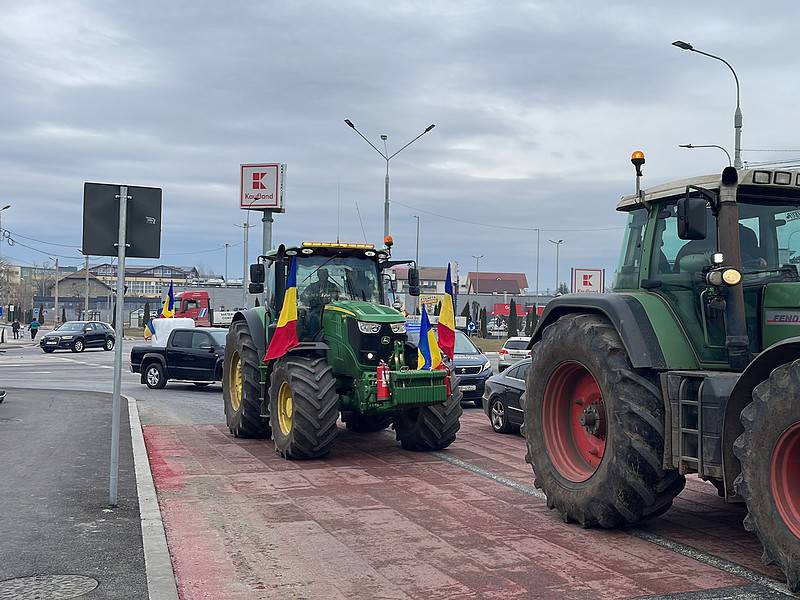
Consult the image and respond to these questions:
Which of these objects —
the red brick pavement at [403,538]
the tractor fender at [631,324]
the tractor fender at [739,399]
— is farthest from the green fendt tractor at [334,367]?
the tractor fender at [739,399]

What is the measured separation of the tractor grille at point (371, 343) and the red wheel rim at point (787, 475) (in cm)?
637

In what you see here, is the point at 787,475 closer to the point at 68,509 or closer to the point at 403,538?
the point at 403,538

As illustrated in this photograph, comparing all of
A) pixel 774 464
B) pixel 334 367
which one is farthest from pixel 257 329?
pixel 774 464

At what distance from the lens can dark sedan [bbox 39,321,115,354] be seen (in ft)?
145

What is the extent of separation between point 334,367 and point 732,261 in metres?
6.23

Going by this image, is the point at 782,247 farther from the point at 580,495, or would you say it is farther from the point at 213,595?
the point at 213,595

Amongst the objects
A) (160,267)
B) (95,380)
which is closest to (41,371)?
(95,380)

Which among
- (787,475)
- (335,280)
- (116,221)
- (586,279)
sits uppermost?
(586,279)

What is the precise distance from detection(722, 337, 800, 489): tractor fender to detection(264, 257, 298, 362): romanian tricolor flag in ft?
20.6

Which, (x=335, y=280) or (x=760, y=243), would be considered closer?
(x=760, y=243)

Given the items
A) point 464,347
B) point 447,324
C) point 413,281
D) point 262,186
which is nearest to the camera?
point 447,324

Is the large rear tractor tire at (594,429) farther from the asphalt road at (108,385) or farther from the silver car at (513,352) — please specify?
the silver car at (513,352)

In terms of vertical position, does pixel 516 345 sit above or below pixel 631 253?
below

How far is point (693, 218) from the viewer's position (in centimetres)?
638
